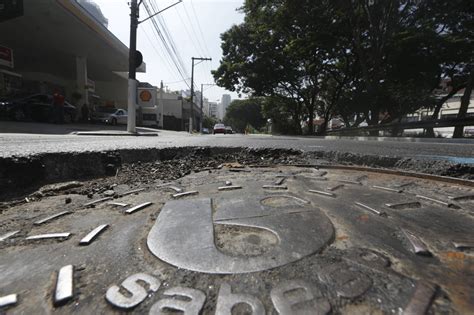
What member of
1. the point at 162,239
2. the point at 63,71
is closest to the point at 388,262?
the point at 162,239

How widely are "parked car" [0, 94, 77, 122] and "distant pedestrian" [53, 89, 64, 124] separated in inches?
8.9

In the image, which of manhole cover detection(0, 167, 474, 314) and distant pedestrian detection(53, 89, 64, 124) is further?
distant pedestrian detection(53, 89, 64, 124)

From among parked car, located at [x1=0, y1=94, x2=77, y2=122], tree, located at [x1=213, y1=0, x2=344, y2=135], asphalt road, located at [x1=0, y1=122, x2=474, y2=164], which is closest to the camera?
asphalt road, located at [x1=0, y1=122, x2=474, y2=164]

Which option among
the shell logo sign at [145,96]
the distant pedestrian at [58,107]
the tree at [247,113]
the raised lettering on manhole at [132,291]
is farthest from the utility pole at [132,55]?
the tree at [247,113]

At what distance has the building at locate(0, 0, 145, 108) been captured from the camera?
1213 cm

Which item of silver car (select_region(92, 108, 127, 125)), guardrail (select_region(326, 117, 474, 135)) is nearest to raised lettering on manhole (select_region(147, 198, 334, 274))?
guardrail (select_region(326, 117, 474, 135))

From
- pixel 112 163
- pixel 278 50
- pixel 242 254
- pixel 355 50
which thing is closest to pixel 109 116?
→ pixel 278 50

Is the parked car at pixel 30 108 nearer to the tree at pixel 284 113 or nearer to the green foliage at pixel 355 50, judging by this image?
the green foliage at pixel 355 50

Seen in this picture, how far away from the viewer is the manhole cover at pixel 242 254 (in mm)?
917

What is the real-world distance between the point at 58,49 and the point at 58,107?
218 inches

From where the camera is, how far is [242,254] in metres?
1.19

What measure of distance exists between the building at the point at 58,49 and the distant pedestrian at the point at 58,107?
129 centimetres

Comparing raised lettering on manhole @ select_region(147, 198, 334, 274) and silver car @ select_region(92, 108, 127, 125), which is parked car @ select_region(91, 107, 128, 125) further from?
raised lettering on manhole @ select_region(147, 198, 334, 274)

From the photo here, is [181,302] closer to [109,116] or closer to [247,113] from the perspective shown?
[109,116]
